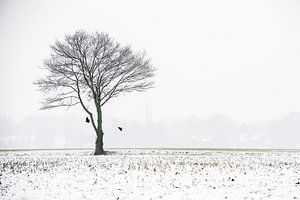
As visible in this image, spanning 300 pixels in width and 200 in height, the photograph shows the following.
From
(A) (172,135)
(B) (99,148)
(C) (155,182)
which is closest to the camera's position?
(C) (155,182)

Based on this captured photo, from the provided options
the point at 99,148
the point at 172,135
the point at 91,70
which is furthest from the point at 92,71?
the point at 172,135

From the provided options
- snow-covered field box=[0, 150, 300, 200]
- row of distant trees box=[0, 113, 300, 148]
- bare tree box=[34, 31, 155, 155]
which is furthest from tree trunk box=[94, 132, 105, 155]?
row of distant trees box=[0, 113, 300, 148]

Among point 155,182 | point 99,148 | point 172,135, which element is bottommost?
point 155,182

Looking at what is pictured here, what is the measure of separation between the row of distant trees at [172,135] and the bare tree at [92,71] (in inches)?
3244

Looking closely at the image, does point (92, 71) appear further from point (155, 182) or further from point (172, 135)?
point (172, 135)

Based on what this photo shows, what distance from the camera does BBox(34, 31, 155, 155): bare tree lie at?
34.4 metres

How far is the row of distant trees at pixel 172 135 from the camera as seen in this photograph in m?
118

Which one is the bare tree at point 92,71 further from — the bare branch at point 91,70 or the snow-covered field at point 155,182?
the snow-covered field at point 155,182

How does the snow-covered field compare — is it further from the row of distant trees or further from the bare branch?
the row of distant trees

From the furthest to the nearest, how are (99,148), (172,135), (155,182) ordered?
(172,135), (99,148), (155,182)

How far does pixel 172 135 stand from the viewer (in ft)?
467

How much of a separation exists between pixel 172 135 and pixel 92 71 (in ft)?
362

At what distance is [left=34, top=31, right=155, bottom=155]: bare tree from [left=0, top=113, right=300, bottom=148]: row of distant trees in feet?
270

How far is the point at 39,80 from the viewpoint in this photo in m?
35.1
